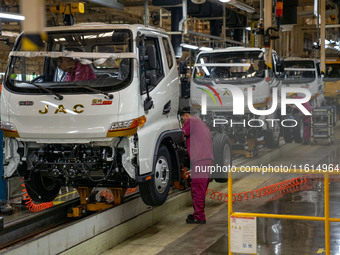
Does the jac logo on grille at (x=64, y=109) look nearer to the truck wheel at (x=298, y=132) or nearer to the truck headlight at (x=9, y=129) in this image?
the truck headlight at (x=9, y=129)

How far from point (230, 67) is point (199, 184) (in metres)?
5.08

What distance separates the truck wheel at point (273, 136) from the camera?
41.6 ft

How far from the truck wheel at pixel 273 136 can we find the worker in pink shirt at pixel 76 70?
573 cm

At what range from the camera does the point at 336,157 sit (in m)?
12.7

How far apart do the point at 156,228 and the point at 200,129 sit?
1662 millimetres

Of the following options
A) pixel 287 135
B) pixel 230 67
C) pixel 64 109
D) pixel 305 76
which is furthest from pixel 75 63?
pixel 305 76

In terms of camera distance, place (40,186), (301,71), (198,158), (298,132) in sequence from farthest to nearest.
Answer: (301,71) < (298,132) < (198,158) < (40,186)

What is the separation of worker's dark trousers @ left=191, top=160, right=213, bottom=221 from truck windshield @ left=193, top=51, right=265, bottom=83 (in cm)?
422

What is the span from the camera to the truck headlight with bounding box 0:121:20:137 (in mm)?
7516

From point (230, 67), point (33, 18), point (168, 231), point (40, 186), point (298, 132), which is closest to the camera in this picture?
point (33, 18)

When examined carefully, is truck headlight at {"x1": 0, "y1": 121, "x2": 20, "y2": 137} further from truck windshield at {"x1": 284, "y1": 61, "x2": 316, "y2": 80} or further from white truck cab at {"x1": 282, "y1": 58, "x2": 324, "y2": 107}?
truck windshield at {"x1": 284, "y1": 61, "x2": 316, "y2": 80}

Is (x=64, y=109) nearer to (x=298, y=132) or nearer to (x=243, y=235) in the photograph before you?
(x=243, y=235)

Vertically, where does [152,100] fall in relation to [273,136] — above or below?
above

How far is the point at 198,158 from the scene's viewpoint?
8.91 metres
